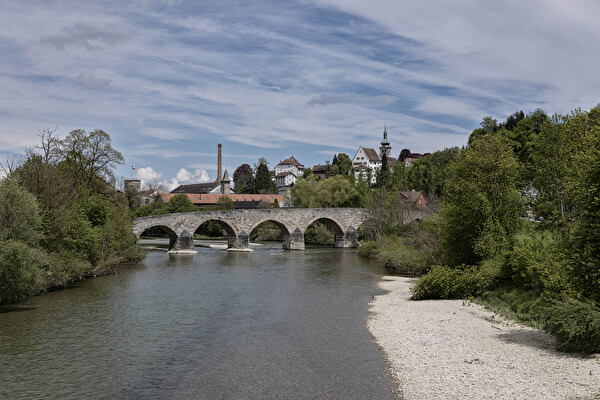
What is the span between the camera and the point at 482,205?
24.0 m

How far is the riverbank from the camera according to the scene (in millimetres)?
10078

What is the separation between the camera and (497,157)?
2469cm

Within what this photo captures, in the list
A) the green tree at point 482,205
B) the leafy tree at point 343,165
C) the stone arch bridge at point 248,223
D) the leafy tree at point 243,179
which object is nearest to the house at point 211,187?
the leafy tree at point 243,179

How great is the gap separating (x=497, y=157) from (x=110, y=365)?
65.2 feet

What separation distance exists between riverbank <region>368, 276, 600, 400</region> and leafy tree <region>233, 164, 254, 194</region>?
90.3 metres

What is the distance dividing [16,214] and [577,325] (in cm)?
2079

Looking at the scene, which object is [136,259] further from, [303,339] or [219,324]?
[303,339]

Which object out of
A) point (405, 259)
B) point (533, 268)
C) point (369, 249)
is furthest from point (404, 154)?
point (533, 268)

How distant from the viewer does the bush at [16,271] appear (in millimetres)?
19031

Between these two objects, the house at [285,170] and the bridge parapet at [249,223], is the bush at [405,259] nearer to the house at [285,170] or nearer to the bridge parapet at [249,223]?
the bridge parapet at [249,223]

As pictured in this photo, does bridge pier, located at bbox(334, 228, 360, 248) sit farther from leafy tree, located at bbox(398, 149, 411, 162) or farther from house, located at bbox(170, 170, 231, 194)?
leafy tree, located at bbox(398, 149, 411, 162)

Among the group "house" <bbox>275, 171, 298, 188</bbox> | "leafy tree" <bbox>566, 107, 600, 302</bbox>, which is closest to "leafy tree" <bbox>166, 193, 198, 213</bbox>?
"house" <bbox>275, 171, 298, 188</bbox>

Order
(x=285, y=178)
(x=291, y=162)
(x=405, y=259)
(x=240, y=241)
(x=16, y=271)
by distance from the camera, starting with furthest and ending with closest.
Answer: (x=291, y=162) → (x=285, y=178) → (x=240, y=241) → (x=405, y=259) → (x=16, y=271)

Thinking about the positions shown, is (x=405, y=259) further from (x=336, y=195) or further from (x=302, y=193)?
(x=302, y=193)
